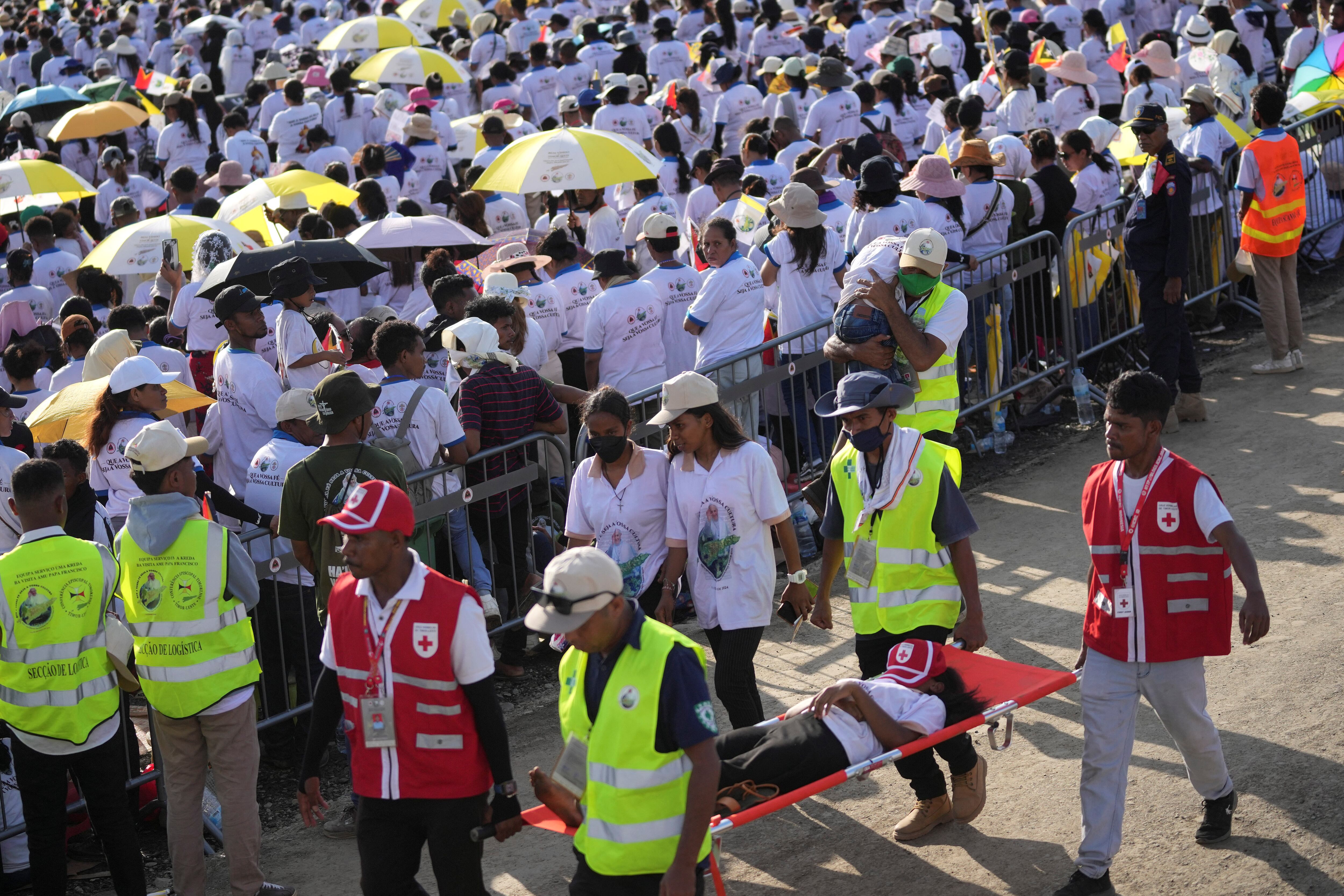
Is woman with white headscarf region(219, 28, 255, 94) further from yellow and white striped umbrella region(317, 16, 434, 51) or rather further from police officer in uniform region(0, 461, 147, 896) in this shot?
police officer in uniform region(0, 461, 147, 896)

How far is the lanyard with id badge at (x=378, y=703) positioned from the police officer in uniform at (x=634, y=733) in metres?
0.68

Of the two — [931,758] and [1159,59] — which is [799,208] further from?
[1159,59]

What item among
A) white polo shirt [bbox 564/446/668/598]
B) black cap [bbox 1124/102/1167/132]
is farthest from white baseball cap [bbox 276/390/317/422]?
black cap [bbox 1124/102/1167/132]

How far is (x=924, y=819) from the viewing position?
579cm

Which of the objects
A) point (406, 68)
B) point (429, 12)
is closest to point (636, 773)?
point (406, 68)

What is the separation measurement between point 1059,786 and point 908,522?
1385mm

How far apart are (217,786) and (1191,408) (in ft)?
23.0

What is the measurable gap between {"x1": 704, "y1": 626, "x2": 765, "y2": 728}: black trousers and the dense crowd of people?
0.05 ft

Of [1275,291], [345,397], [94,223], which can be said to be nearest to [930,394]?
[345,397]

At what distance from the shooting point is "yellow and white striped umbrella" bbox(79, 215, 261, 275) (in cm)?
1073

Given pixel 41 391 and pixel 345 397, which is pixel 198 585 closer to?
pixel 345 397

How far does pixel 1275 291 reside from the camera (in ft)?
34.0

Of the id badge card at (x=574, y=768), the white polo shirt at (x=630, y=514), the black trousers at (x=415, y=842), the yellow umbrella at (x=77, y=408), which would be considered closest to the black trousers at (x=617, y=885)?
the id badge card at (x=574, y=768)

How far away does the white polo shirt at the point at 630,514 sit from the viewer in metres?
6.30
